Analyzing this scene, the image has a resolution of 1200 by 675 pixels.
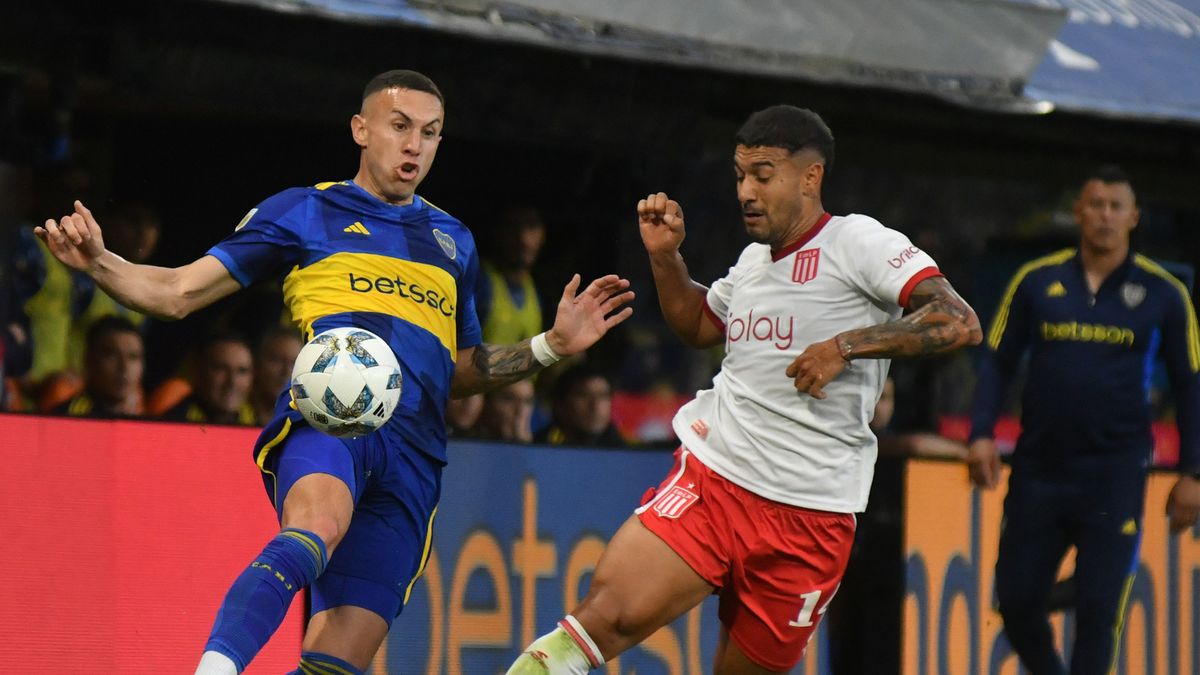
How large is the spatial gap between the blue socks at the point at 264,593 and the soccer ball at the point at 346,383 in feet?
1.33

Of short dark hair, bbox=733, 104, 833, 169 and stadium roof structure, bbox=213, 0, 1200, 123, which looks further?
stadium roof structure, bbox=213, 0, 1200, 123

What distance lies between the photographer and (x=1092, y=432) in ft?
24.7

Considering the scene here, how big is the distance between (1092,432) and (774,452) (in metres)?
2.27

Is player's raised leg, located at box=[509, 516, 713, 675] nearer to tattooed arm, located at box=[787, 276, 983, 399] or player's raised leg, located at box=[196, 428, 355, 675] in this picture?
tattooed arm, located at box=[787, 276, 983, 399]

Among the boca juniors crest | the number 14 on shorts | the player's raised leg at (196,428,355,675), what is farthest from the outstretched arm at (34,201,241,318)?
the number 14 on shorts

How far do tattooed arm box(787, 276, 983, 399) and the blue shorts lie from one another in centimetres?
125

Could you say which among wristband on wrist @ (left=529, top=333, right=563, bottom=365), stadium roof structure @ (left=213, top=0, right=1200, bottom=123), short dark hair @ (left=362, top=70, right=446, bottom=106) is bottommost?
wristband on wrist @ (left=529, top=333, right=563, bottom=365)

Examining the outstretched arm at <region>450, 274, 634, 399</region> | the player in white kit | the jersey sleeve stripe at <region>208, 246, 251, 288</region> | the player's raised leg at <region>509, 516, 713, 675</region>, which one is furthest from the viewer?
the outstretched arm at <region>450, 274, 634, 399</region>

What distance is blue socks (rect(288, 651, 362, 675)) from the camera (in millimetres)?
5234

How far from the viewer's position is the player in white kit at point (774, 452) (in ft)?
18.7

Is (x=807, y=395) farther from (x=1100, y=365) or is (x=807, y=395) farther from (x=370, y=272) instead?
(x=1100, y=365)

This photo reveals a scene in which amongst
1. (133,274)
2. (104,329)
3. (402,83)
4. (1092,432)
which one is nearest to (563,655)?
(133,274)

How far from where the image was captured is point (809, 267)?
232 inches

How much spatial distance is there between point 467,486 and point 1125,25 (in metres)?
5.66
